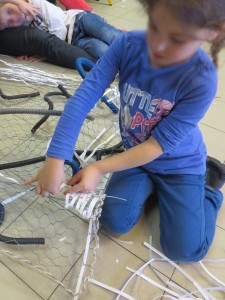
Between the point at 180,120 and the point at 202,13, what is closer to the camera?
the point at 202,13

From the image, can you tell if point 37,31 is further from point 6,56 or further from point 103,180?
point 103,180

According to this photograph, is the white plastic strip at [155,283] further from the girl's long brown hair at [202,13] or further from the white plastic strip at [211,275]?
the girl's long brown hair at [202,13]

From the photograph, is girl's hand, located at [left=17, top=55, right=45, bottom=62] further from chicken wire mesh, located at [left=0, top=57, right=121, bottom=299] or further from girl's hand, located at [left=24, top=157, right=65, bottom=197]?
girl's hand, located at [left=24, top=157, right=65, bottom=197]

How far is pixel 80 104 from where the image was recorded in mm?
517

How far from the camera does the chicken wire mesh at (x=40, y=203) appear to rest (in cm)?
58

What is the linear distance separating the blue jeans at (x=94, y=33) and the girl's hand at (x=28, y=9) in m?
0.17

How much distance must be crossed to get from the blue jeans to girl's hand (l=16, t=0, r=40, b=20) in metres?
0.17

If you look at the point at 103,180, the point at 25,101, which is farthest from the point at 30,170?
the point at 25,101

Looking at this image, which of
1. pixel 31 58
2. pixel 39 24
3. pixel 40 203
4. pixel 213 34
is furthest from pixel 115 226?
pixel 39 24

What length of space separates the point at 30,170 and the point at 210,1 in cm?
67

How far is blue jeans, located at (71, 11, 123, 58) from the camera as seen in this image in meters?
1.17

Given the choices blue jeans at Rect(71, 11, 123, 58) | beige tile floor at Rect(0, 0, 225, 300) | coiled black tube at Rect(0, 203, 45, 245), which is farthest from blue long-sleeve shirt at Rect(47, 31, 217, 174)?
blue jeans at Rect(71, 11, 123, 58)

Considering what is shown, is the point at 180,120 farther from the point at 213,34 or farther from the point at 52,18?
the point at 52,18

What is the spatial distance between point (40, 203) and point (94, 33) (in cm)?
82
